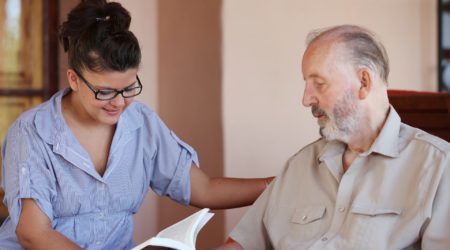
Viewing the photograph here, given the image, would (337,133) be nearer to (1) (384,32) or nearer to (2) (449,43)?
(1) (384,32)

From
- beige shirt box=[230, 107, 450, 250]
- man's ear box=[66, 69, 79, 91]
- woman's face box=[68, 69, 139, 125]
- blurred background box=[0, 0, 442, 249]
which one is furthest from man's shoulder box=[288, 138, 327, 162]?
blurred background box=[0, 0, 442, 249]

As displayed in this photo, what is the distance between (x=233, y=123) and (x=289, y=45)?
1.34ft

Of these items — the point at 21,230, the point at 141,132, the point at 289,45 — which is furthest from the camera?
the point at 289,45

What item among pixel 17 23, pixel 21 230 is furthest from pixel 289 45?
pixel 17 23

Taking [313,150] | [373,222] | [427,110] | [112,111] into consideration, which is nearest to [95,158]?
[112,111]

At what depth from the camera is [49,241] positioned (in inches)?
83.0

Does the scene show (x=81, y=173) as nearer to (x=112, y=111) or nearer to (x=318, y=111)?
(x=112, y=111)

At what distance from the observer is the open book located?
1.75 m

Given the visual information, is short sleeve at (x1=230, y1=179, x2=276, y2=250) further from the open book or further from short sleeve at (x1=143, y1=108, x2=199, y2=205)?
short sleeve at (x1=143, y1=108, x2=199, y2=205)

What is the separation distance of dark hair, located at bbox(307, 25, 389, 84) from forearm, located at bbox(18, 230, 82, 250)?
0.95 m

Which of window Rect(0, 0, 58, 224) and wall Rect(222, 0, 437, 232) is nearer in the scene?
wall Rect(222, 0, 437, 232)

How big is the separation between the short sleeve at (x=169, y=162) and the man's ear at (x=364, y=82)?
2.64 ft

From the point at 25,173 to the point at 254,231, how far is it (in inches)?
28.1

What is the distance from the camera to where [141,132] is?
248 cm
